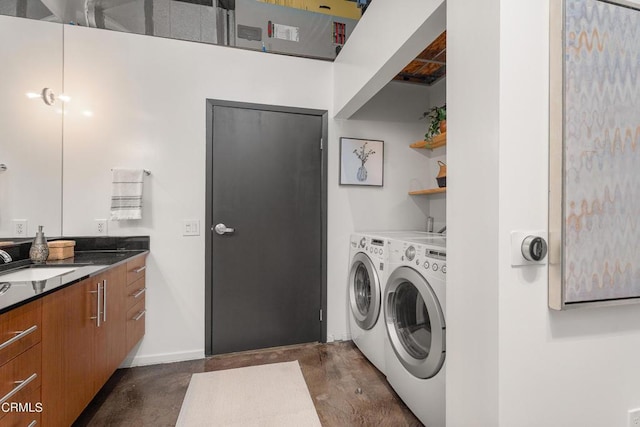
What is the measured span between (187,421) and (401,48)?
2.28m

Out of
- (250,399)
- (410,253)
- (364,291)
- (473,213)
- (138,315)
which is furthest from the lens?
(364,291)

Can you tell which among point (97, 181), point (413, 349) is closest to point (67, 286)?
point (97, 181)

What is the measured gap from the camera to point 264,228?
245 cm

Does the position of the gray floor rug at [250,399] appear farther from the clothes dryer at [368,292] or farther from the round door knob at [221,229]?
the round door knob at [221,229]

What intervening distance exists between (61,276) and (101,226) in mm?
977

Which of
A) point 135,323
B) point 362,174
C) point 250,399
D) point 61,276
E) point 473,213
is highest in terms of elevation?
point 362,174

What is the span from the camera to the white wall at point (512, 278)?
943 millimetres

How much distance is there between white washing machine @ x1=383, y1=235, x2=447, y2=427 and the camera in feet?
4.57

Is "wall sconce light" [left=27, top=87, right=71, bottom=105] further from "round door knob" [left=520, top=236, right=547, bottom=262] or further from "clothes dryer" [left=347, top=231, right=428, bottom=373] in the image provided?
"round door knob" [left=520, top=236, right=547, bottom=262]

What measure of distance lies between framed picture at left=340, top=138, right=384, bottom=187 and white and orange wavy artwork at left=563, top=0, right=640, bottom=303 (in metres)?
1.78

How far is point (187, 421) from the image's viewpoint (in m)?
1.60

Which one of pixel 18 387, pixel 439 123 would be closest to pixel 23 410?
pixel 18 387

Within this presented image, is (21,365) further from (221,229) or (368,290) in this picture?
(368,290)

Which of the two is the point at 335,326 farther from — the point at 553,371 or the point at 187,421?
the point at 553,371
